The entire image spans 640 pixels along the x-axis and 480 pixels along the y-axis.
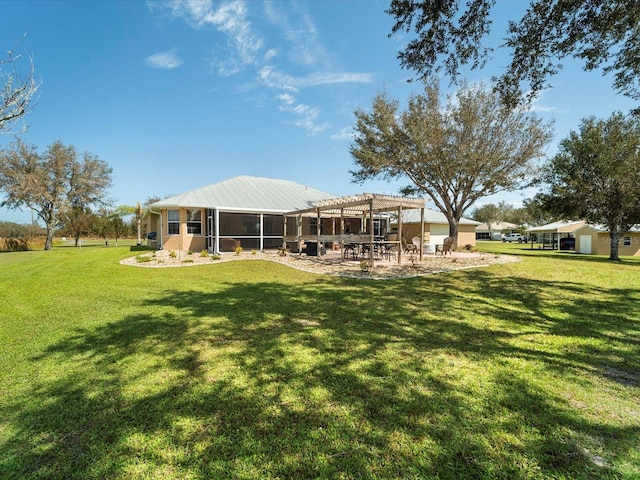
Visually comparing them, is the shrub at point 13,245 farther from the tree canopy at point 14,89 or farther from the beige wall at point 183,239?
the tree canopy at point 14,89

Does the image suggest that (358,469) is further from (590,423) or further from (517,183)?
(517,183)

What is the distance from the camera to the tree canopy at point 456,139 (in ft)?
55.9

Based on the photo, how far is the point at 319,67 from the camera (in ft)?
47.6

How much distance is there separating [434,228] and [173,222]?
21753mm

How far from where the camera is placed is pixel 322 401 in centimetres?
282

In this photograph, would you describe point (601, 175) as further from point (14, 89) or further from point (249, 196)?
point (14, 89)

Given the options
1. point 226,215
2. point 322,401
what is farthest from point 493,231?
point 322,401

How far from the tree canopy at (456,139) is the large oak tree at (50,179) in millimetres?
27051

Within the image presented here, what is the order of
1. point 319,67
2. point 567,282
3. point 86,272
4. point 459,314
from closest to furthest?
1. point 459,314
2. point 567,282
3. point 86,272
4. point 319,67

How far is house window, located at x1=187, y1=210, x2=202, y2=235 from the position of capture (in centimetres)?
1861

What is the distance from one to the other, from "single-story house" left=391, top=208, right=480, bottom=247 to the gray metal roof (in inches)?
372

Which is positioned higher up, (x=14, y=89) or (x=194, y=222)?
(x=14, y=89)

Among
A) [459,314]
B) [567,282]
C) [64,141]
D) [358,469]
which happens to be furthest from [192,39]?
[64,141]

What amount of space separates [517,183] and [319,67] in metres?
15.0
